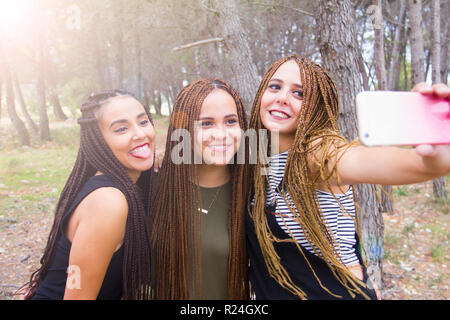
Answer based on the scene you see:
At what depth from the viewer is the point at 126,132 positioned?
185 centimetres

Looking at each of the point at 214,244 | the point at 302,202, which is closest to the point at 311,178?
the point at 302,202

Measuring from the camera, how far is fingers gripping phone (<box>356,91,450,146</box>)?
1.11 m

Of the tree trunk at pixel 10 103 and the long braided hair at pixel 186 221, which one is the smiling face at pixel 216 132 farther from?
the tree trunk at pixel 10 103

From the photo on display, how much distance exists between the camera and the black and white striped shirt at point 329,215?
5.80ft

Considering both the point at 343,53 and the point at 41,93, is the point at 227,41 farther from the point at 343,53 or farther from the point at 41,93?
the point at 41,93

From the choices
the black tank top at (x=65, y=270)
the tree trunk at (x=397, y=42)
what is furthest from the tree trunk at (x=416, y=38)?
the black tank top at (x=65, y=270)

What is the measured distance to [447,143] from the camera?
1141mm

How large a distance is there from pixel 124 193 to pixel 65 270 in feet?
1.84

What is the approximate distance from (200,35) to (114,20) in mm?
3354

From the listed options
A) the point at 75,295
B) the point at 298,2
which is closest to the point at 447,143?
the point at 75,295

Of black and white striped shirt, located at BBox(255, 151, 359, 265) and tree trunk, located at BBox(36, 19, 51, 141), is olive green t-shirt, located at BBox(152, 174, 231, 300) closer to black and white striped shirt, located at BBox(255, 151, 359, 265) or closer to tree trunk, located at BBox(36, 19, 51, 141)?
black and white striped shirt, located at BBox(255, 151, 359, 265)

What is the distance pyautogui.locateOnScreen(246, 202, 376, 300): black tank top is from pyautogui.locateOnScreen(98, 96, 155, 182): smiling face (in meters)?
0.78

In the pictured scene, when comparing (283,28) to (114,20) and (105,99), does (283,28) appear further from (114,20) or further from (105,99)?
(105,99)

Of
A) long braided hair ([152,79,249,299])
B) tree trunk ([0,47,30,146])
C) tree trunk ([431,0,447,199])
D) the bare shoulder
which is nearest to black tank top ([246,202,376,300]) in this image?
long braided hair ([152,79,249,299])
